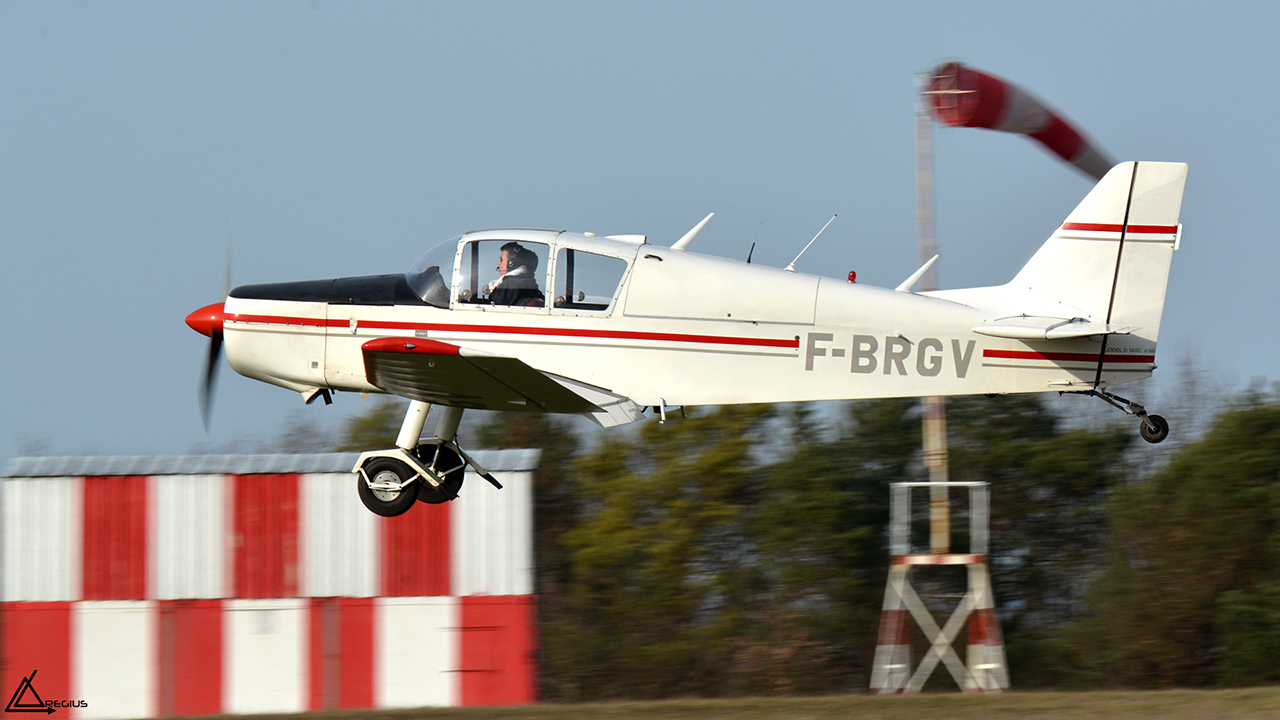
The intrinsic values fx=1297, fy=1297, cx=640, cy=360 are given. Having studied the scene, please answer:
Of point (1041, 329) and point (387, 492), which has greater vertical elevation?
point (1041, 329)

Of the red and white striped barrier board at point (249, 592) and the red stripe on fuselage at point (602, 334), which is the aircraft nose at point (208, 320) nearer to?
the red stripe on fuselage at point (602, 334)

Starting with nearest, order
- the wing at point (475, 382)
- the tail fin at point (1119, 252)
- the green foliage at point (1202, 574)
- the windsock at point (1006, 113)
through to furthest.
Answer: the wing at point (475, 382) → the tail fin at point (1119, 252) → the windsock at point (1006, 113) → the green foliage at point (1202, 574)

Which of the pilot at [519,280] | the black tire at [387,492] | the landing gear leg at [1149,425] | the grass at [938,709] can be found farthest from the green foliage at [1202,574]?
the pilot at [519,280]

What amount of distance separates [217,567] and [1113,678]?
1494 centimetres

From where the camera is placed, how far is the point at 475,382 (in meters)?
8.77

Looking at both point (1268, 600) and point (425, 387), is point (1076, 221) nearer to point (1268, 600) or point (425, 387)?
point (425, 387)

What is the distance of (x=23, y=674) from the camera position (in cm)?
1577

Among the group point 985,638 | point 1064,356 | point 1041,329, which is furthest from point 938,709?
point 985,638

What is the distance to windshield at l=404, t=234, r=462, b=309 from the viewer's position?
9.12 m

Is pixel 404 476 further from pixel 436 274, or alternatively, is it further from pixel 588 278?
pixel 588 278

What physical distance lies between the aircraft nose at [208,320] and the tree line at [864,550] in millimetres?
14121

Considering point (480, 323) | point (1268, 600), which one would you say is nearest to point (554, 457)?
point (1268, 600)

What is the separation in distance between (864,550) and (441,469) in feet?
50.6

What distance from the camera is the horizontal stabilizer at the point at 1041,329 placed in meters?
8.79
